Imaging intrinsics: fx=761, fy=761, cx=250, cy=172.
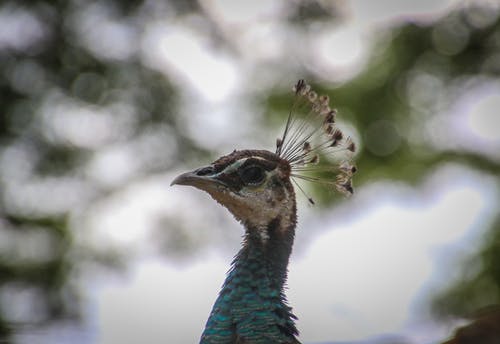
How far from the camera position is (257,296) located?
4.25 feet

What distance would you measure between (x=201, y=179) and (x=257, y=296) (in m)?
0.22

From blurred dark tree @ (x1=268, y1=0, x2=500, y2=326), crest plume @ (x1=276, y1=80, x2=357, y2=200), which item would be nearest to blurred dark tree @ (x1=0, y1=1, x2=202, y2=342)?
blurred dark tree @ (x1=268, y1=0, x2=500, y2=326)

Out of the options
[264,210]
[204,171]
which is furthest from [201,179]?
[264,210]

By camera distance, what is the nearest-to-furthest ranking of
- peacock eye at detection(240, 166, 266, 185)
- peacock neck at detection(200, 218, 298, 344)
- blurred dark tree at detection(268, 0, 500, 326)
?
peacock neck at detection(200, 218, 298, 344), peacock eye at detection(240, 166, 266, 185), blurred dark tree at detection(268, 0, 500, 326)

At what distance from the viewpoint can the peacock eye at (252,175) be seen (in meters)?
1.35

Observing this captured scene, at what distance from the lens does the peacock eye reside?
1.35m

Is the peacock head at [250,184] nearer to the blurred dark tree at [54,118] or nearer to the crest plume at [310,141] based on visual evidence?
the crest plume at [310,141]

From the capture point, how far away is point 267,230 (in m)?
1.38

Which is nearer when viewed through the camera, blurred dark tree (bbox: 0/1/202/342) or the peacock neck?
the peacock neck

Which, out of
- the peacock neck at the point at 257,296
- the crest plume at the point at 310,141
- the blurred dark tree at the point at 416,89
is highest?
the blurred dark tree at the point at 416,89

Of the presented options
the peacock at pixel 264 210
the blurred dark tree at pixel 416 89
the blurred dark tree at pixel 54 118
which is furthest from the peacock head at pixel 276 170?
the blurred dark tree at pixel 54 118

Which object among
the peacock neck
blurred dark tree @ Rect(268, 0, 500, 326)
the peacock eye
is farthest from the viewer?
Result: blurred dark tree @ Rect(268, 0, 500, 326)

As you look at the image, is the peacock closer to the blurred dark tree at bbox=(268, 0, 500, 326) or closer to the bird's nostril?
the bird's nostril

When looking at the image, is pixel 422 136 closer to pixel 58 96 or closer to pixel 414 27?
pixel 414 27
